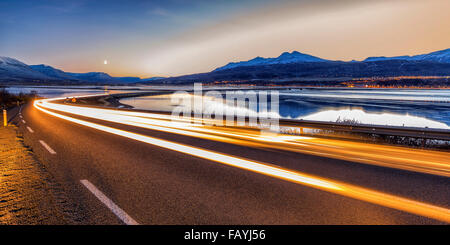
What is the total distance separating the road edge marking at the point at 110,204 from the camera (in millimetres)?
3609

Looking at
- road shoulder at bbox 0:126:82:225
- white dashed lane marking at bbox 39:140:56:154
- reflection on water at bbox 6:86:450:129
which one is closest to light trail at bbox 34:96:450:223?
road shoulder at bbox 0:126:82:225

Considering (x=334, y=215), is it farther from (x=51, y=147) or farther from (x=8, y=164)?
(x=51, y=147)

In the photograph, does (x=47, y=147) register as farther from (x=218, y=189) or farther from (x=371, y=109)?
(x=371, y=109)

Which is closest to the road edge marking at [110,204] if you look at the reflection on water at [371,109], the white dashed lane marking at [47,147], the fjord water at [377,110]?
the white dashed lane marking at [47,147]

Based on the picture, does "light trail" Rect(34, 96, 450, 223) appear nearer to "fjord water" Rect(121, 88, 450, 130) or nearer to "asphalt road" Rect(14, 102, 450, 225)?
"asphalt road" Rect(14, 102, 450, 225)

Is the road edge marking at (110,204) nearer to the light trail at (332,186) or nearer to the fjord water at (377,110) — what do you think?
the light trail at (332,186)

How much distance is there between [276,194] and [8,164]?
22.9 ft

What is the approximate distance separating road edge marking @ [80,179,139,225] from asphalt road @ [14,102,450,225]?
0.05 ft

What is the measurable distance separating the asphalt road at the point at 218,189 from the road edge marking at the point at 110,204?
1 centimetres

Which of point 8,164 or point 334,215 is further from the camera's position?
point 8,164

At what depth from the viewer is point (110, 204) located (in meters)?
4.16

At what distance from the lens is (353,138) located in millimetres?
11195
